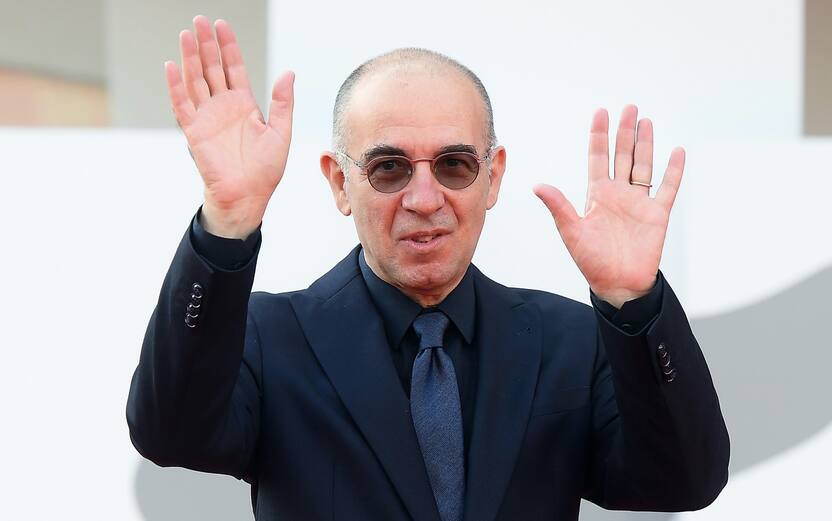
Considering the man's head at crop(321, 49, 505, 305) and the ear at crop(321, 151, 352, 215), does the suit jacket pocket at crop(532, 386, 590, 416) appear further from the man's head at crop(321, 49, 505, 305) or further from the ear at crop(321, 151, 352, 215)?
the ear at crop(321, 151, 352, 215)

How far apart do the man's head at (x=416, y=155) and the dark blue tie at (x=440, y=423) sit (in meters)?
0.16

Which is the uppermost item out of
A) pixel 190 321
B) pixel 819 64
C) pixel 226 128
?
pixel 819 64

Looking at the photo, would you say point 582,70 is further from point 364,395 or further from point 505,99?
point 364,395

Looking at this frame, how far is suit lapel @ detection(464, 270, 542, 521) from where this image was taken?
78.1 inches

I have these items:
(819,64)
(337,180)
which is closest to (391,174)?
(337,180)

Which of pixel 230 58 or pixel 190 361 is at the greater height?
pixel 230 58

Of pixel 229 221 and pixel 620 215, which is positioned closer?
pixel 229 221

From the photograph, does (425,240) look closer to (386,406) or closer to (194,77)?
(386,406)

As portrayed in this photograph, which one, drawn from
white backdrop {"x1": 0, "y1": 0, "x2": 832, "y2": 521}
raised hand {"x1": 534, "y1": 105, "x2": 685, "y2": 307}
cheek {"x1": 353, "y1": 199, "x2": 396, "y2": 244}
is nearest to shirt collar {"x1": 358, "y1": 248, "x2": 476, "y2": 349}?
cheek {"x1": 353, "y1": 199, "x2": 396, "y2": 244}

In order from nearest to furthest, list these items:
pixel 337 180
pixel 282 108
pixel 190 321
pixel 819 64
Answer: pixel 190 321 → pixel 282 108 → pixel 337 180 → pixel 819 64

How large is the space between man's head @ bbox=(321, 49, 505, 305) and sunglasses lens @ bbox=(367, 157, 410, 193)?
0.01m

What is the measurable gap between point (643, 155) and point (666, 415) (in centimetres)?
46

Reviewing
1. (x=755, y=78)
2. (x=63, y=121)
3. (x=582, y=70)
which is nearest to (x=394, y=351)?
(x=582, y=70)

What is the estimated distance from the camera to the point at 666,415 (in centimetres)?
186
